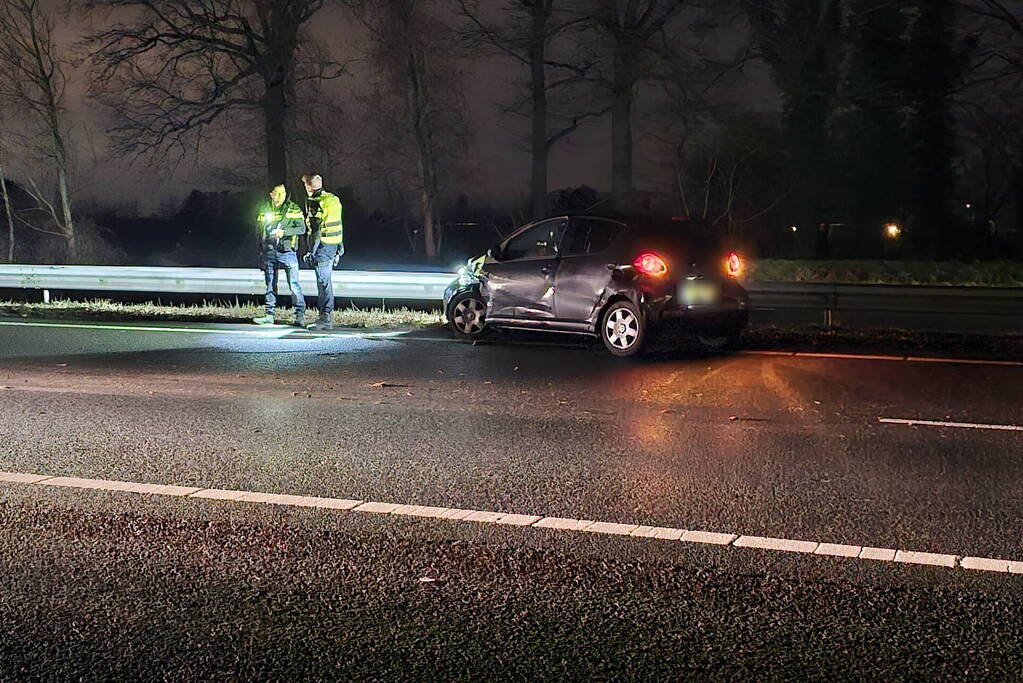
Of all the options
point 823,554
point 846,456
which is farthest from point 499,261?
point 823,554

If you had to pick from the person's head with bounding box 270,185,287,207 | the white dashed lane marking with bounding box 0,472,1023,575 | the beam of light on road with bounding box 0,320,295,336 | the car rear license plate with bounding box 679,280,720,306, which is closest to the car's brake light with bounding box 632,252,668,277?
the car rear license plate with bounding box 679,280,720,306

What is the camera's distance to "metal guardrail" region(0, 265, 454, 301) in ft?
61.2

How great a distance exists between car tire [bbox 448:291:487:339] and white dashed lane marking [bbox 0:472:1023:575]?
7.71 m

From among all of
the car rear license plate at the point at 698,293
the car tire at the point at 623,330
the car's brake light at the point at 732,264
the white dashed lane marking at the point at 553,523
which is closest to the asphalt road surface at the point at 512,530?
the white dashed lane marking at the point at 553,523

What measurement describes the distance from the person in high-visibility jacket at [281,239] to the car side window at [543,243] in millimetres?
3511

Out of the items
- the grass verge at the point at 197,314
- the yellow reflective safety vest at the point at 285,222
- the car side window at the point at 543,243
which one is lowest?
the grass verge at the point at 197,314

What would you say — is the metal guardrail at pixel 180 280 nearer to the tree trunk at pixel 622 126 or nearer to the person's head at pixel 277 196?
the person's head at pixel 277 196

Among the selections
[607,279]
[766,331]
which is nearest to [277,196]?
[607,279]

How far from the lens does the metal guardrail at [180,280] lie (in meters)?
18.6

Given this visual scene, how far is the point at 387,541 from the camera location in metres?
5.54

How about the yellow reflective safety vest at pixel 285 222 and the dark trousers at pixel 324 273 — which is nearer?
the dark trousers at pixel 324 273

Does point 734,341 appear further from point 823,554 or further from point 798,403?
point 823,554

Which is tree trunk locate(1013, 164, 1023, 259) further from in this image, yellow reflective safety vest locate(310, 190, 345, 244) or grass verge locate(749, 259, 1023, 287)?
yellow reflective safety vest locate(310, 190, 345, 244)

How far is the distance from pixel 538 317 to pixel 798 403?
4.33m
